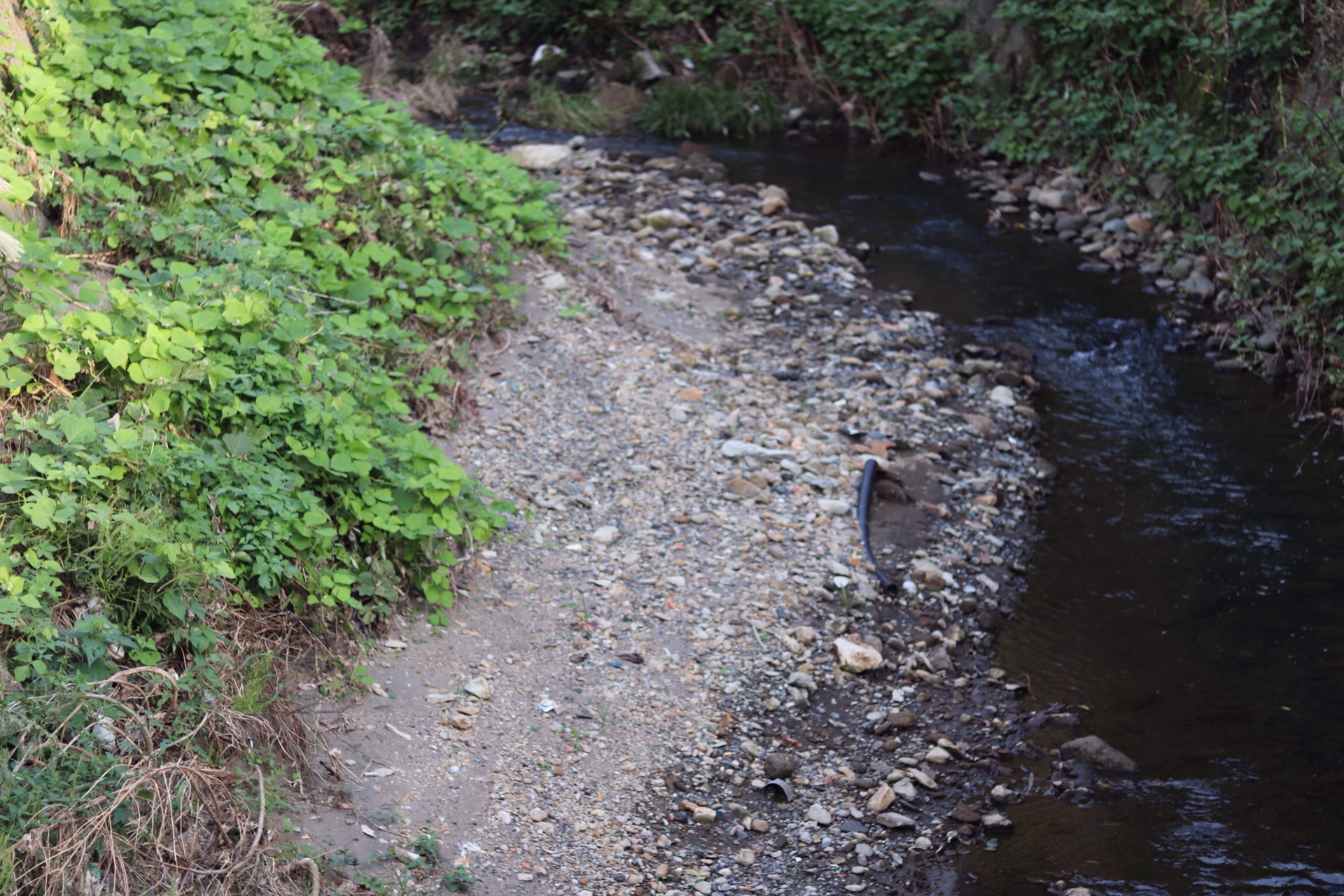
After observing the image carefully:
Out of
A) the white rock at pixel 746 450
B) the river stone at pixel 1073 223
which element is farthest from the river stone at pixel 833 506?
the river stone at pixel 1073 223

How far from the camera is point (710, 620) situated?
391 centimetres

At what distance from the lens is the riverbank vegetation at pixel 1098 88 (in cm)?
614

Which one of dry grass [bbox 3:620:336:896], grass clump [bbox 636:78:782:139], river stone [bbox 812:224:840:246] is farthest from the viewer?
grass clump [bbox 636:78:782:139]

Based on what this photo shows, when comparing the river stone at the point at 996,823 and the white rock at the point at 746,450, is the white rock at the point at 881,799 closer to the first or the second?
the river stone at the point at 996,823

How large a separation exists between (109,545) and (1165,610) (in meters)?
3.84

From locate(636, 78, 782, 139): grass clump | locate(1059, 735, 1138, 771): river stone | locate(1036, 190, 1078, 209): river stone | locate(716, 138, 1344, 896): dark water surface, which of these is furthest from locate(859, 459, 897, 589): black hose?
locate(636, 78, 782, 139): grass clump

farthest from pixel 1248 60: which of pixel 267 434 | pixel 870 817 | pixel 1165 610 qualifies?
pixel 267 434

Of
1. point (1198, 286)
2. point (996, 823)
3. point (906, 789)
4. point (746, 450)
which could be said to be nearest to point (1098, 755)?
point (996, 823)

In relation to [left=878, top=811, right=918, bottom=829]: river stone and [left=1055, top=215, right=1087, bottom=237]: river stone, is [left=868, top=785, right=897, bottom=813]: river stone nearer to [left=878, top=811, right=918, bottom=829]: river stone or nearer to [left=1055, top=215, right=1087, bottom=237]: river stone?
[left=878, top=811, right=918, bottom=829]: river stone

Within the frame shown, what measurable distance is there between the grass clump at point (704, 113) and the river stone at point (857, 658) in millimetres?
7020

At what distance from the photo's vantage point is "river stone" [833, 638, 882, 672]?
3.83 meters

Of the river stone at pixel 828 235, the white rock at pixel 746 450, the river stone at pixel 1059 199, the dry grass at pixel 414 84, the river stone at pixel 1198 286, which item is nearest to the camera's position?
the white rock at pixel 746 450

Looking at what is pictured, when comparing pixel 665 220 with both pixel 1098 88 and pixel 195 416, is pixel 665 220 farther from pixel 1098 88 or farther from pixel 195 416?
pixel 195 416

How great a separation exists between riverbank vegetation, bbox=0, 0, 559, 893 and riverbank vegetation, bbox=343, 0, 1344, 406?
4271mm
